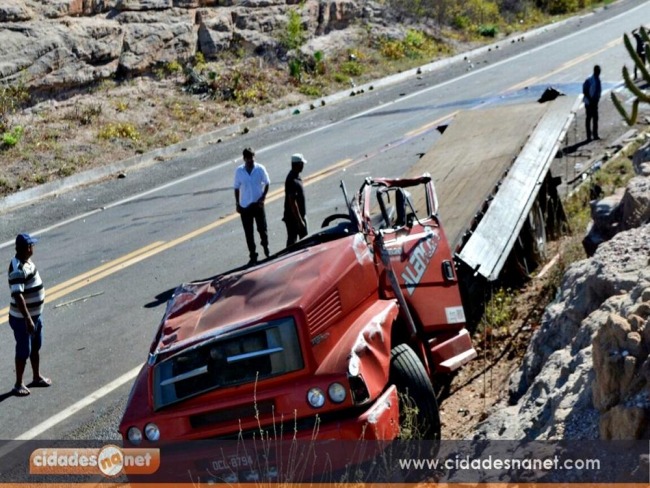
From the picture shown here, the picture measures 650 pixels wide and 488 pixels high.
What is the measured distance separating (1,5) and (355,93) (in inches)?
389

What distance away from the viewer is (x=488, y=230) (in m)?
11.2

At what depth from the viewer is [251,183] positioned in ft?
45.0

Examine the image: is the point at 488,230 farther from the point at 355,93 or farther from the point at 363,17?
the point at 363,17

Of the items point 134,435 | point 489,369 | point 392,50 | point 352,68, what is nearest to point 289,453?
point 134,435

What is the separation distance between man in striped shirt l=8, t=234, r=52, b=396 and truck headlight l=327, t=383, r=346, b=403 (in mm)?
4246

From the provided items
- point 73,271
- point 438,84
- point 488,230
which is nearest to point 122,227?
point 73,271

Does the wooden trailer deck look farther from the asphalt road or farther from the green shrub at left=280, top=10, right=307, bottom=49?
the green shrub at left=280, top=10, right=307, bottom=49

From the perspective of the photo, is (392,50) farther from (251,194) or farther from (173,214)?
(251,194)

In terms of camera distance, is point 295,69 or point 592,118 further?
point 295,69

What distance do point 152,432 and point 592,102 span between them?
596 inches

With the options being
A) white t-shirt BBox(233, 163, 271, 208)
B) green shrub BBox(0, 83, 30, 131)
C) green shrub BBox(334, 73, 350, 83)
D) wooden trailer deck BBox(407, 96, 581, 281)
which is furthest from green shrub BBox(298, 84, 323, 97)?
white t-shirt BBox(233, 163, 271, 208)

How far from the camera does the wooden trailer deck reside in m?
11.0

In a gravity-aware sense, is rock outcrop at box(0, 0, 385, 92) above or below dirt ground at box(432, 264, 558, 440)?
above

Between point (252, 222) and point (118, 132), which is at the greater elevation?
Answer: point (118, 132)
